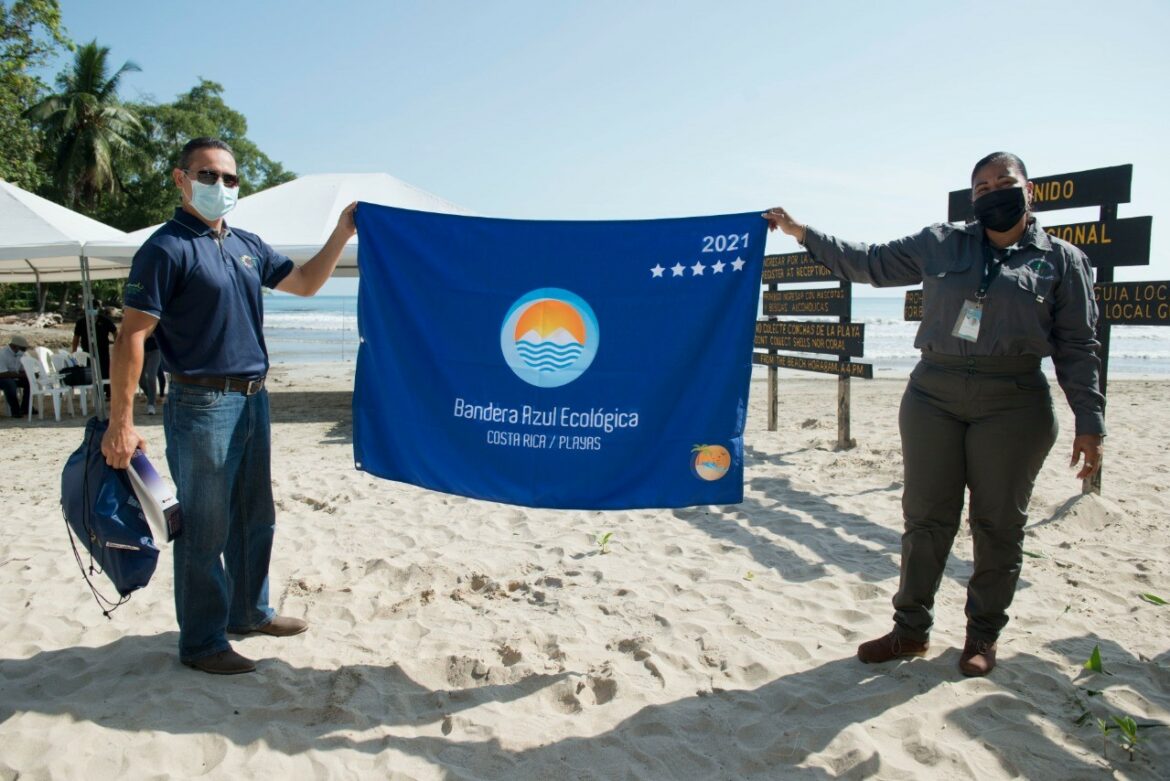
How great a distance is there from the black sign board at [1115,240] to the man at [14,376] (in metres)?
12.4

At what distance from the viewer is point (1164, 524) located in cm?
479

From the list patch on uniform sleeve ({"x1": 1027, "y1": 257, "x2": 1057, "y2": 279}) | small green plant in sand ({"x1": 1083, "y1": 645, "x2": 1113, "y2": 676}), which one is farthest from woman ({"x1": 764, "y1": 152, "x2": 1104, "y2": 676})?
small green plant in sand ({"x1": 1083, "y1": 645, "x2": 1113, "y2": 676})

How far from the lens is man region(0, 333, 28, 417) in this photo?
396 inches

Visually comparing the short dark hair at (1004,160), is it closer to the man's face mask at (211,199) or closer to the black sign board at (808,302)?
the man's face mask at (211,199)

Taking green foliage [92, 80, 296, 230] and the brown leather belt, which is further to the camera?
green foliage [92, 80, 296, 230]

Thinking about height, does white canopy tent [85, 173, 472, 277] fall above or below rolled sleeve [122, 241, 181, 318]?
above

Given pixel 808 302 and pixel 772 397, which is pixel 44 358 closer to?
pixel 772 397

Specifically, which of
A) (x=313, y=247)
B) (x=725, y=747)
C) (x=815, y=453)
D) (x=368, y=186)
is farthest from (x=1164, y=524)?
(x=368, y=186)

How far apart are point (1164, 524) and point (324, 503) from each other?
588 centimetres

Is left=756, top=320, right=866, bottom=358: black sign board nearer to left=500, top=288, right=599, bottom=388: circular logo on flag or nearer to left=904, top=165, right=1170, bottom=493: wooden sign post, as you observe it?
left=904, top=165, right=1170, bottom=493: wooden sign post

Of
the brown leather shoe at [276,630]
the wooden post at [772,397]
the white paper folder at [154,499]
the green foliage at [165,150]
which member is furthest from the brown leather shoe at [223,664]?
the green foliage at [165,150]

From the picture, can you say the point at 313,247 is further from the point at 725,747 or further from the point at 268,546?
the point at 725,747

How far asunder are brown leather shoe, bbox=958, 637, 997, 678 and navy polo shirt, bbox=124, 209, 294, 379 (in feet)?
10.2

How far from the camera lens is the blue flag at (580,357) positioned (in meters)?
3.15
